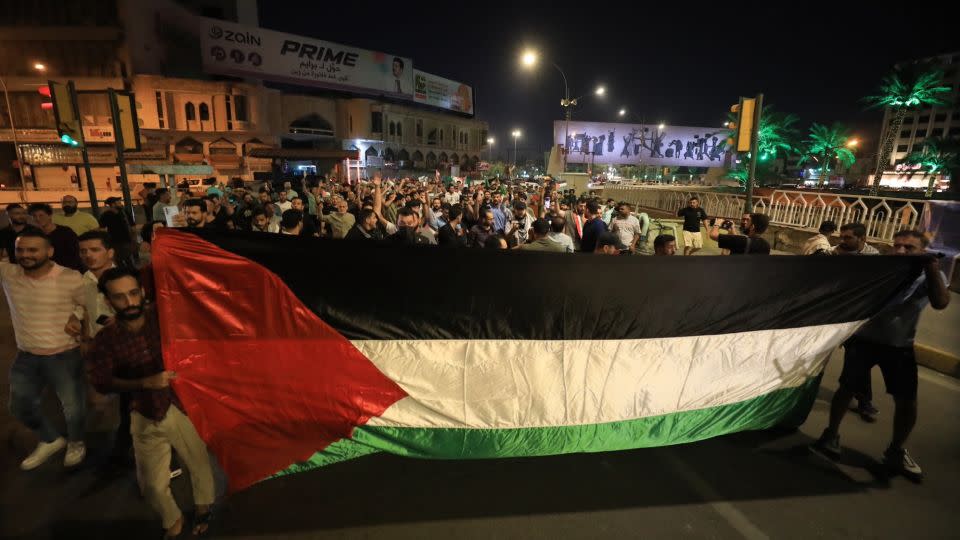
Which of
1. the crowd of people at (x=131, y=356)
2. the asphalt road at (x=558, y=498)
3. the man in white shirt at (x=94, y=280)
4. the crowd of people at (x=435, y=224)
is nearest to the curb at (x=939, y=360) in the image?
the crowd of people at (x=131, y=356)

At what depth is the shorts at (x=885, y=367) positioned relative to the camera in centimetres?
345

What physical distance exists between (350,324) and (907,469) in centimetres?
437

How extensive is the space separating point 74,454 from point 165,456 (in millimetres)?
1569

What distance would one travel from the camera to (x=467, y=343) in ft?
9.86

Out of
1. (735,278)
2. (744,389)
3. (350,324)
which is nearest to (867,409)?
(744,389)

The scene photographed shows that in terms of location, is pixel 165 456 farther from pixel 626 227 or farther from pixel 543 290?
pixel 626 227

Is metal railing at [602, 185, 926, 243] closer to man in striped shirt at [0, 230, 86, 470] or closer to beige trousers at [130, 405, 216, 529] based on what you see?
beige trousers at [130, 405, 216, 529]

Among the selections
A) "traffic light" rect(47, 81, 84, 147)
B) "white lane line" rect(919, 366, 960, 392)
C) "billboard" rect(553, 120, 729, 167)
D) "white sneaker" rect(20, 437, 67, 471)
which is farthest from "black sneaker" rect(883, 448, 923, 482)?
"billboard" rect(553, 120, 729, 167)

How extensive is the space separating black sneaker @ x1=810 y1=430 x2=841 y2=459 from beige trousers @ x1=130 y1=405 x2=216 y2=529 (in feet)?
15.3

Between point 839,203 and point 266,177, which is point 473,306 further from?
point 266,177

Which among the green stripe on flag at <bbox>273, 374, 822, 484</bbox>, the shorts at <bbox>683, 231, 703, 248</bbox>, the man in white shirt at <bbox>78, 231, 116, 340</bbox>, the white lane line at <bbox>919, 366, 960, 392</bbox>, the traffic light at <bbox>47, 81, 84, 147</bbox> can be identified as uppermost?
the traffic light at <bbox>47, 81, 84, 147</bbox>

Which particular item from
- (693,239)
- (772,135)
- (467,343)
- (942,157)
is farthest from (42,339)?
Answer: (942,157)

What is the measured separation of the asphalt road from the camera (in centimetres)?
290

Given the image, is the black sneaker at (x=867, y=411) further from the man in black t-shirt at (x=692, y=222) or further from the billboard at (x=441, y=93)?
the billboard at (x=441, y=93)
